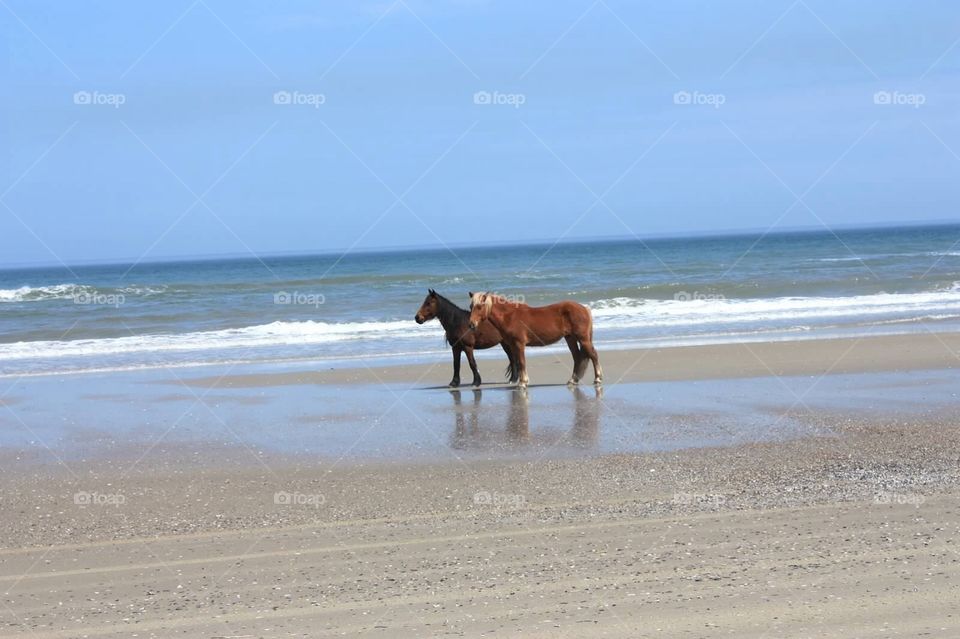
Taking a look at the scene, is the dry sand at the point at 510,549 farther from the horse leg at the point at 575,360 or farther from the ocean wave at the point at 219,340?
the ocean wave at the point at 219,340

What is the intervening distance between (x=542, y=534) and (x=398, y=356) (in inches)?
508

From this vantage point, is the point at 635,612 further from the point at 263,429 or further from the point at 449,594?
the point at 263,429

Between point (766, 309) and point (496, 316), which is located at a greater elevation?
point (496, 316)

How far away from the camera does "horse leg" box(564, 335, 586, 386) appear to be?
1421 centimetres

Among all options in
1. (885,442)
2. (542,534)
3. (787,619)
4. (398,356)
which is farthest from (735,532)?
(398,356)

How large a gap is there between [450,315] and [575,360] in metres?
1.87

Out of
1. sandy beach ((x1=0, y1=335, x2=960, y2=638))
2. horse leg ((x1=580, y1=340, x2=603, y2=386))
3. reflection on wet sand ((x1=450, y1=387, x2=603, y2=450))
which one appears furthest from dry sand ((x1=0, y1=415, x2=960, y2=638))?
horse leg ((x1=580, y1=340, x2=603, y2=386))

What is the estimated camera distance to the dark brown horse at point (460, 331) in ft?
47.8

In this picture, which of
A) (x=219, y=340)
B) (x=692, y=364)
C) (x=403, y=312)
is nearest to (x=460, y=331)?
(x=692, y=364)

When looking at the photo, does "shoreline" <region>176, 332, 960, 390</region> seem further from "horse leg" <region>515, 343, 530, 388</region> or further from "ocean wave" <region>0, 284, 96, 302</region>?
"ocean wave" <region>0, 284, 96, 302</region>

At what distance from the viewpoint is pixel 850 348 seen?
16.8m

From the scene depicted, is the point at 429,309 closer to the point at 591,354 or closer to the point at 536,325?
the point at 536,325

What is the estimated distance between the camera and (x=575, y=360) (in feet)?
47.4

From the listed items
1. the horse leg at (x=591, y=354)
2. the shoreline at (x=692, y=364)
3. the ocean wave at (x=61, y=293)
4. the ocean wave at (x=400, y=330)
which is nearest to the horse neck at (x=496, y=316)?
the shoreline at (x=692, y=364)
